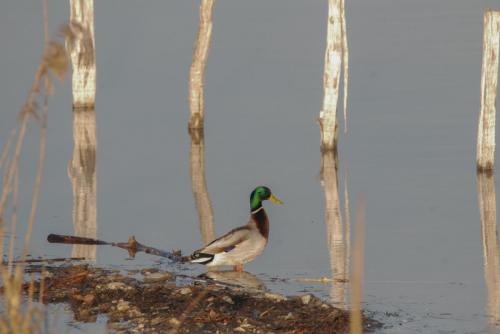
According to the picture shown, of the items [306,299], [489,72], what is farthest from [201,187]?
[306,299]

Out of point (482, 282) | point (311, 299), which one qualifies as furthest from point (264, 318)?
point (482, 282)

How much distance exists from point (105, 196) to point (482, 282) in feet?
19.3

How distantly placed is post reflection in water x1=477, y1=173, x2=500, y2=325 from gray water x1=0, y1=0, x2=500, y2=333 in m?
0.10

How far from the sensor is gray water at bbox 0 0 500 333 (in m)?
11.0

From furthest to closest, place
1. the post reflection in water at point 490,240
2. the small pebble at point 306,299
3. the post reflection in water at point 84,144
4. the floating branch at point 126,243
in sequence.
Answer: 1. the post reflection in water at point 84,144
2. the floating branch at point 126,243
3. the post reflection in water at point 490,240
4. the small pebble at point 306,299

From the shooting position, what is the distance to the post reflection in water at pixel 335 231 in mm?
9758

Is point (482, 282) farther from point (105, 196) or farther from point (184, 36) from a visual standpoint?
point (184, 36)

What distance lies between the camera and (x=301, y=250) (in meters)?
11.7

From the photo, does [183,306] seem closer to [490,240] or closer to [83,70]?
[490,240]

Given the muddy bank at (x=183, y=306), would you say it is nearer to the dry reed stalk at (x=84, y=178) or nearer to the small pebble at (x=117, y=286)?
the small pebble at (x=117, y=286)

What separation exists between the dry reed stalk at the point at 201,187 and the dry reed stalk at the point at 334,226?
1.33m

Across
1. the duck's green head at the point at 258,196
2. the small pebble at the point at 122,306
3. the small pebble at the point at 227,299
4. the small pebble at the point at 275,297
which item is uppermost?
the duck's green head at the point at 258,196

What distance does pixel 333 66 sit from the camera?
1698 centimetres

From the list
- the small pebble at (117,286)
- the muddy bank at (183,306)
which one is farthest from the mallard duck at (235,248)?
the small pebble at (117,286)
